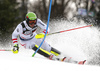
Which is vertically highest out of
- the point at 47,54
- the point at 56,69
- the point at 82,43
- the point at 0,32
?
the point at 56,69

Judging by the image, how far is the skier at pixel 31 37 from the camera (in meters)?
4.66

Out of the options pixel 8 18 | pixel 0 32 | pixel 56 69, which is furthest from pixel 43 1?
pixel 56 69

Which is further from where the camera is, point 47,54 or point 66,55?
point 66,55

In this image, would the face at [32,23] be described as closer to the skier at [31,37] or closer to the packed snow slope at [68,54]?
the skier at [31,37]

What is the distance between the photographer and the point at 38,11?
22.9 metres

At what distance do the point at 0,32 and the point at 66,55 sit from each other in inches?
422

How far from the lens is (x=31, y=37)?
5137 millimetres

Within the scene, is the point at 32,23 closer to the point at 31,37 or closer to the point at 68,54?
the point at 31,37

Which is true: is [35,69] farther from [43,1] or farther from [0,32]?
[43,1]

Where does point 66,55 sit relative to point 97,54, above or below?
above

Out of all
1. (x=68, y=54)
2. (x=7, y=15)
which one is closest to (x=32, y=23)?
(x=68, y=54)

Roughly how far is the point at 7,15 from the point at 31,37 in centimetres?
1217

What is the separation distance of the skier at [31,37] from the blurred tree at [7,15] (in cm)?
1130

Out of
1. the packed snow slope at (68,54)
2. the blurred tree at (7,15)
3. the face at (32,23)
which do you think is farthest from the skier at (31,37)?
the blurred tree at (7,15)
